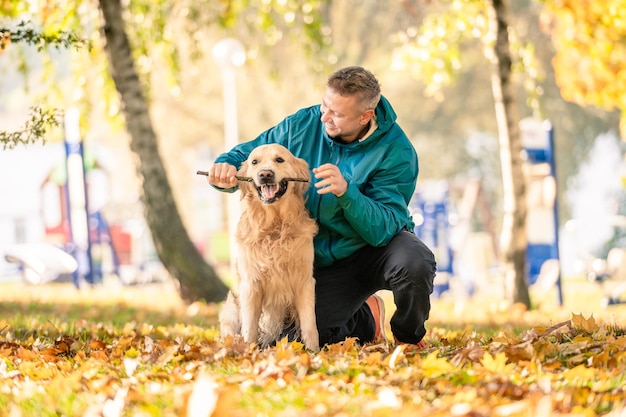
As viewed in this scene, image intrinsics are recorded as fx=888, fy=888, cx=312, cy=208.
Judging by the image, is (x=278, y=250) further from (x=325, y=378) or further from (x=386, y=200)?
(x=325, y=378)

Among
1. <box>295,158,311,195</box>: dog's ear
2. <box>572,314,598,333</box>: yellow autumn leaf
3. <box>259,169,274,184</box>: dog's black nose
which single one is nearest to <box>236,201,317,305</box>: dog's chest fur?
<box>295,158,311,195</box>: dog's ear

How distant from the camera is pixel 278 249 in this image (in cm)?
445

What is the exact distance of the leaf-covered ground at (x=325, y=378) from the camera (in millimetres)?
2656

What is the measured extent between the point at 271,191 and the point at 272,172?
100mm

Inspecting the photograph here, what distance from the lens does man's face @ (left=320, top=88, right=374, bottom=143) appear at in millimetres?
4418

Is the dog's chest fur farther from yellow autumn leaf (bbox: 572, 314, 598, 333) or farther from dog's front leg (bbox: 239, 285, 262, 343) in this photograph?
yellow autumn leaf (bbox: 572, 314, 598, 333)

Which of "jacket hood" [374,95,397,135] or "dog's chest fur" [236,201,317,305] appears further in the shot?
"jacket hood" [374,95,397,135]

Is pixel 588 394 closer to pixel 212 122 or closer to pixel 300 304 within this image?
pixel 300 304

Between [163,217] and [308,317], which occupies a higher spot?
[163,217]

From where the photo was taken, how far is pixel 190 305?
29.7ft

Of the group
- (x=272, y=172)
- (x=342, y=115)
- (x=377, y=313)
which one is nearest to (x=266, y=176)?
(x=272, y=172)

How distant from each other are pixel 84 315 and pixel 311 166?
417cm

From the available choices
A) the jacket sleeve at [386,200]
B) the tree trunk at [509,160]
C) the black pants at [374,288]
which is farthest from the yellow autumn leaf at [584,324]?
the tree trunk at [509,160]

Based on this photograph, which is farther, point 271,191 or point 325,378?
point 271,191
